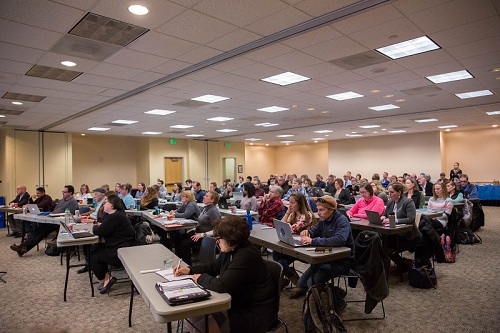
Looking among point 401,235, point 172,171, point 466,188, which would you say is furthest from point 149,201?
point 172,171

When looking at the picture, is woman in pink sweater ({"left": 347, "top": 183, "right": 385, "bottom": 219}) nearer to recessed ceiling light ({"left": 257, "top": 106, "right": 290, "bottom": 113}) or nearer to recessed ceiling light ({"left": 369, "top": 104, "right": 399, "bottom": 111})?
recessed ceiling light ({"left": 257, "top": 106, "right": 290, "bottom": 113})

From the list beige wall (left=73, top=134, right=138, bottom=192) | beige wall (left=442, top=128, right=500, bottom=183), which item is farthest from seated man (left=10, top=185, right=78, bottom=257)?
beige wall (left=442, top=128, right=500, bottom=183)

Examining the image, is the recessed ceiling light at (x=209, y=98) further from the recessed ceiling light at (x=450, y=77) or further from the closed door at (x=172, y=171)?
the closed door at (x=172, y=171)

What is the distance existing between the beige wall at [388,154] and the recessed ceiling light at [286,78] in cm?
1271

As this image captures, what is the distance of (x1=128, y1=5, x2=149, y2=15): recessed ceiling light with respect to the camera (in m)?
3.34

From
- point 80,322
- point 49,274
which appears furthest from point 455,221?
point 49,274

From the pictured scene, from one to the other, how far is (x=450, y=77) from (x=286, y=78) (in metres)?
3.10

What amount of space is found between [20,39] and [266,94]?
4525 millimetres

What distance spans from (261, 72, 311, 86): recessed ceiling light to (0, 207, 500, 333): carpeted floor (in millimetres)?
3316

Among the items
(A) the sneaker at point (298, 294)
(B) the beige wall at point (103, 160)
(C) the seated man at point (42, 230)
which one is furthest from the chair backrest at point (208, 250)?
(B) the beige wall at point (103, 160)

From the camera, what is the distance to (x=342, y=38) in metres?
4.26

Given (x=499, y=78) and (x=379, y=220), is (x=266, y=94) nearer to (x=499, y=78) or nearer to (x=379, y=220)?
(x=379, y=220)

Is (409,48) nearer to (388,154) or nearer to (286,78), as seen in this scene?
(286,78)

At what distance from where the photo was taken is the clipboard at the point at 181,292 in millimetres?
2230
